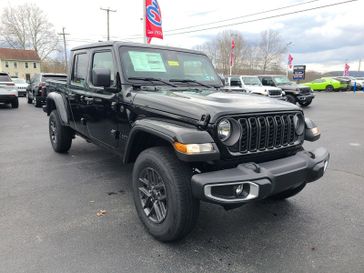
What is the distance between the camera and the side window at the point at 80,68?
4.60 m

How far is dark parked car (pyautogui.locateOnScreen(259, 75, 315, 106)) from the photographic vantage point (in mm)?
16047

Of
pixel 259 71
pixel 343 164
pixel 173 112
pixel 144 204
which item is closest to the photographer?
pixel 173 112

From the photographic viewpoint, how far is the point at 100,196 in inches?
160

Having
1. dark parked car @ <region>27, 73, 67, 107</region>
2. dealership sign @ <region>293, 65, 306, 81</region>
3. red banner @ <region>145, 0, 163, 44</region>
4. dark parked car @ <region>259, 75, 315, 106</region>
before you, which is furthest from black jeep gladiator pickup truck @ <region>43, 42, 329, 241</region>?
dealership sign @ <region>293, 65, 306, 81</region>

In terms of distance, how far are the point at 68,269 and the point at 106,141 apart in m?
1.90

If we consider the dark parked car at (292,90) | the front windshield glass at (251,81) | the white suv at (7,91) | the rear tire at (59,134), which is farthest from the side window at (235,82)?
the rear tire at (59,134)

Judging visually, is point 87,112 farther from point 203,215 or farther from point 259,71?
point 259,71

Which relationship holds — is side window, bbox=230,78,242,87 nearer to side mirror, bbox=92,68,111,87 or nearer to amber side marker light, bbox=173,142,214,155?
side mirror, bbox=92,68,111,87

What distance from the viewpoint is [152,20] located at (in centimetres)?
1206

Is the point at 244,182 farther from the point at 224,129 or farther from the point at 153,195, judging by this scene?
the point at 153,195

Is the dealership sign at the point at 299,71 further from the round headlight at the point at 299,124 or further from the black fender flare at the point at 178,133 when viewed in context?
the black fender flare at the point at 178,133

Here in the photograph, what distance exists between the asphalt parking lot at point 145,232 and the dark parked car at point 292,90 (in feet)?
38.2

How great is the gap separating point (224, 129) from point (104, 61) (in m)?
2.17

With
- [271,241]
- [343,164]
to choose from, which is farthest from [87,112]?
[343,164]
